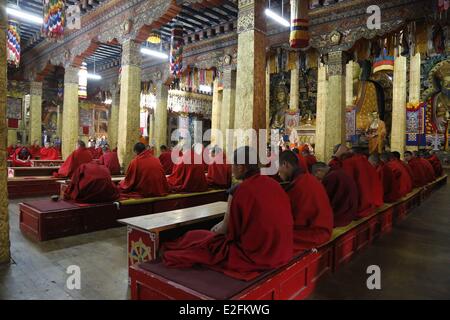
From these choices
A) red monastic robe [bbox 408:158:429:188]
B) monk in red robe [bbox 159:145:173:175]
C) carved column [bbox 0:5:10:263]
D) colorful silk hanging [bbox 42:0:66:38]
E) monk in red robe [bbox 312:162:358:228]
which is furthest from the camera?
monk in red robe [bbox 159:145:173:175]

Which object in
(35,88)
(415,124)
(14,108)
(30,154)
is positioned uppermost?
(35,88)

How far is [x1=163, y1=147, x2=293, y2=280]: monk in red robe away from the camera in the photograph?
7.51 ft

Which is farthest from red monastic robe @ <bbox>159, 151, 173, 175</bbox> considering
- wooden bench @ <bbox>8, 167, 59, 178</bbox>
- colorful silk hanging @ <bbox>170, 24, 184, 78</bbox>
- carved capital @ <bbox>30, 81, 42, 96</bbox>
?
carved capital @ <bbox>30, 81, 42, 96</bbox>

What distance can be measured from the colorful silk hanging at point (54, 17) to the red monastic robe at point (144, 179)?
4.13 m

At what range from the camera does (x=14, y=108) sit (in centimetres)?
1600

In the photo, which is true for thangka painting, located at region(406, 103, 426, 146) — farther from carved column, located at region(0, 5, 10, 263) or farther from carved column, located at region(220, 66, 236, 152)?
carved column, located at region(0, 5, 10, 263)

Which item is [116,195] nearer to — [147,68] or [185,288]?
[185,288]

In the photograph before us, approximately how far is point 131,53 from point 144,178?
4557 millimetres

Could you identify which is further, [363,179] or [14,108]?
[14,108]

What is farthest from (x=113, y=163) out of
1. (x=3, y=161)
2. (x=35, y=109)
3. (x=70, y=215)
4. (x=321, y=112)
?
(x=35, y=109)

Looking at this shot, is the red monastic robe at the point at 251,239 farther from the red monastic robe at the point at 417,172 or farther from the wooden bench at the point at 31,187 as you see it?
the red monastic robe at the point at 417,172

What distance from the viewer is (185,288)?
6.75 feet

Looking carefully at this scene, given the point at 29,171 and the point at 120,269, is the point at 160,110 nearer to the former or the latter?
the point at 29,171

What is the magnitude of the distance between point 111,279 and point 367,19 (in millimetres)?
8280
